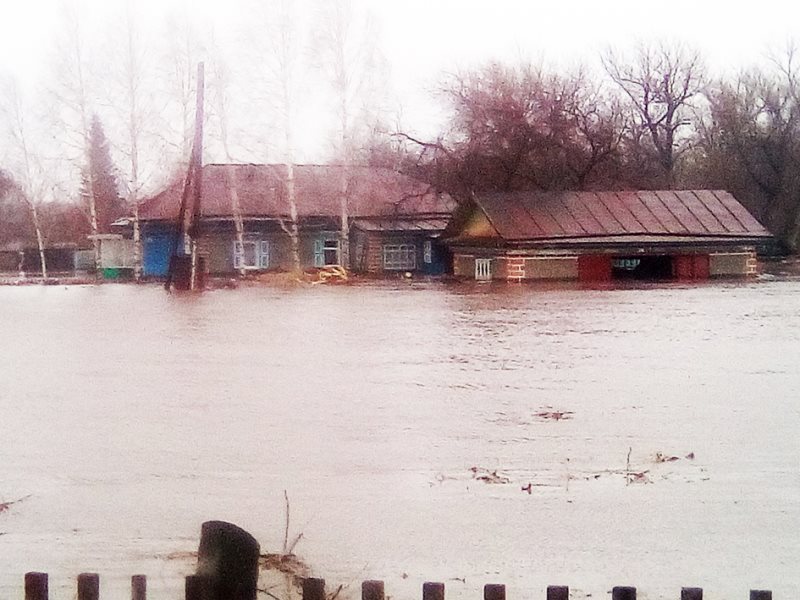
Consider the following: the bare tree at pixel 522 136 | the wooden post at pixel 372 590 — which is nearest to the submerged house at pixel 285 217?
the bare tree at pixel 522 136

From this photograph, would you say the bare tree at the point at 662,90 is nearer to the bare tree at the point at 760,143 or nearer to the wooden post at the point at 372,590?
the bare tree at the point at 760,143

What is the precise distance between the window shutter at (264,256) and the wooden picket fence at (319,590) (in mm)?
4440

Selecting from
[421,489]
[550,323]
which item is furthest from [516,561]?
[550,323]

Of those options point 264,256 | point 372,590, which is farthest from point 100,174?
point 264,256

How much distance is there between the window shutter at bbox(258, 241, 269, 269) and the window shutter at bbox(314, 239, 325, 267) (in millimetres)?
351

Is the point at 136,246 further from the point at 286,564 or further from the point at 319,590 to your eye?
the point at 319,590

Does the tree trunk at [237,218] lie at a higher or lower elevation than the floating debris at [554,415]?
higher

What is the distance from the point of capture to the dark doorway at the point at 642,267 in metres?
6.56

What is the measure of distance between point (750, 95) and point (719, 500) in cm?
161

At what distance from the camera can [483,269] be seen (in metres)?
9.76

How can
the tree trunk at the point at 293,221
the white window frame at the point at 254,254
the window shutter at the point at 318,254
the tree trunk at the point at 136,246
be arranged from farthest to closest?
1. the window shutter at the point at 318,254
2. the white window frame at the point at 254,254
3. the tree trunk at the point at 293,221
4. the tree trunk at the point at 136,246

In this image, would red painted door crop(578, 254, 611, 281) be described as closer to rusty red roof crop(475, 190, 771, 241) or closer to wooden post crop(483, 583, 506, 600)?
rusty red roof crop(475, 190, 771, 241)

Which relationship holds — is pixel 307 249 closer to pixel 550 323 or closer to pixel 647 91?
pixel 550 323

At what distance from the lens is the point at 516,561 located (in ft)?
7.70
